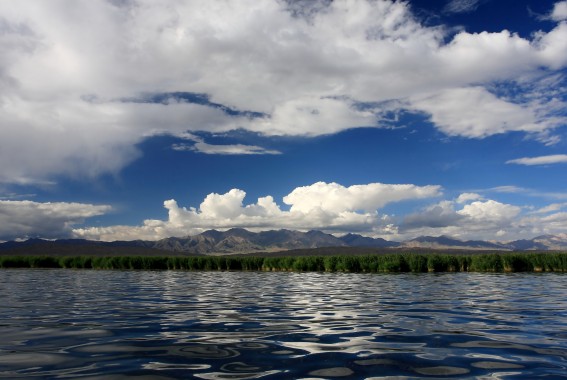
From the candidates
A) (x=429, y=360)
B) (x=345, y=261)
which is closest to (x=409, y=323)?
(x=429, y=360)

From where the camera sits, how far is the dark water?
8.86 m

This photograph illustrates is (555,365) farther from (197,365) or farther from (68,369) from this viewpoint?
(68,369)

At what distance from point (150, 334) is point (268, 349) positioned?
4141 millimetres

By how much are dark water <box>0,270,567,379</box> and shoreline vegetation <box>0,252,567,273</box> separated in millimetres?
34198

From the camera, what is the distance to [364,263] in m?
58.2

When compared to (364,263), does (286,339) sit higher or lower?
lower

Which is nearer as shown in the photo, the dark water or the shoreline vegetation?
the dark water

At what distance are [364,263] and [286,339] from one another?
156ft

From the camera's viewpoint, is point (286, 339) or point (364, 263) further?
point (364, 263)

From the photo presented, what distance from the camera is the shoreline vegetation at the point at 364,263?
2088 inches

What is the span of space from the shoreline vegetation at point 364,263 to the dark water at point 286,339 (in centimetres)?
3420

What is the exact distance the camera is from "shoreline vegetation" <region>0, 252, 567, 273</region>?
53031 millimetres

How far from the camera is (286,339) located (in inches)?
477

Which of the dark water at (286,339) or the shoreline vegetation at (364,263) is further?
the shoreline vegetation at (364,263)
